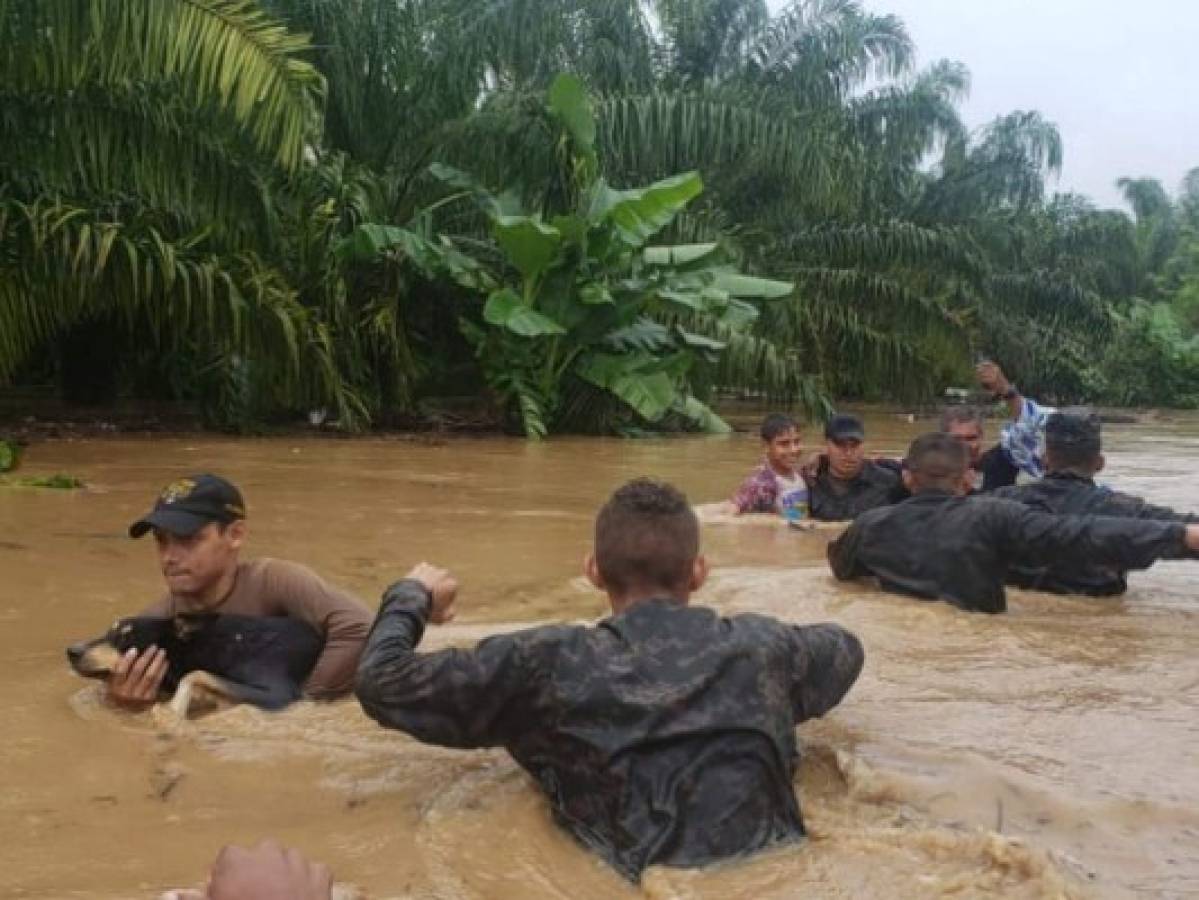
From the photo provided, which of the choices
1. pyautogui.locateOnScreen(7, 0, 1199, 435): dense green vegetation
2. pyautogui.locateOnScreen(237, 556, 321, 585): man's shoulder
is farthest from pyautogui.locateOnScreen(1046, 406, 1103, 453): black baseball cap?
pyautogui.locateOnScreen(7, 0, 1199, 435): dense green vegetation

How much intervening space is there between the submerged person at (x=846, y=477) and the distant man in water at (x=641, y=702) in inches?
202

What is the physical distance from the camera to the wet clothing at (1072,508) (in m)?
5.73

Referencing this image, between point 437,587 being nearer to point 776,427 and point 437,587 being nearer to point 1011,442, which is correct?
point 776,427

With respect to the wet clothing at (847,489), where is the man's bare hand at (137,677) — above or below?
below

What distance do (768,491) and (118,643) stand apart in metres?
5.08

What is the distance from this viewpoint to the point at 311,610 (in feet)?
12.7

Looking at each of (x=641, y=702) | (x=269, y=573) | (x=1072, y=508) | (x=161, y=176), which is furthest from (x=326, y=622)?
(x=161, y=176)

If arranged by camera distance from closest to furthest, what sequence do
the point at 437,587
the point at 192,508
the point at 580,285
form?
the point at 437,587
the point at 192,508
the point at 580,285

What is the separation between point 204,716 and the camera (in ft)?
12.1

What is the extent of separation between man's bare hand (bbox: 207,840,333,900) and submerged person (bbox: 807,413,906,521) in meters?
6.25

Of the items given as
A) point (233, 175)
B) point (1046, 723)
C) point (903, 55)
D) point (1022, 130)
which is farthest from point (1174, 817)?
point (1022, 130)

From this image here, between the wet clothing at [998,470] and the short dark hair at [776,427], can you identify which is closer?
the wet clothing at [998,470]

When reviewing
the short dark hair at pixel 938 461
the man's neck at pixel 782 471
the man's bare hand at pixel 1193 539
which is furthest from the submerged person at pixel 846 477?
the man's bare hand at pixel 1193 539

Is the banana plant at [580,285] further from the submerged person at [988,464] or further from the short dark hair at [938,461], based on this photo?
the short dark hair at [938,461]
